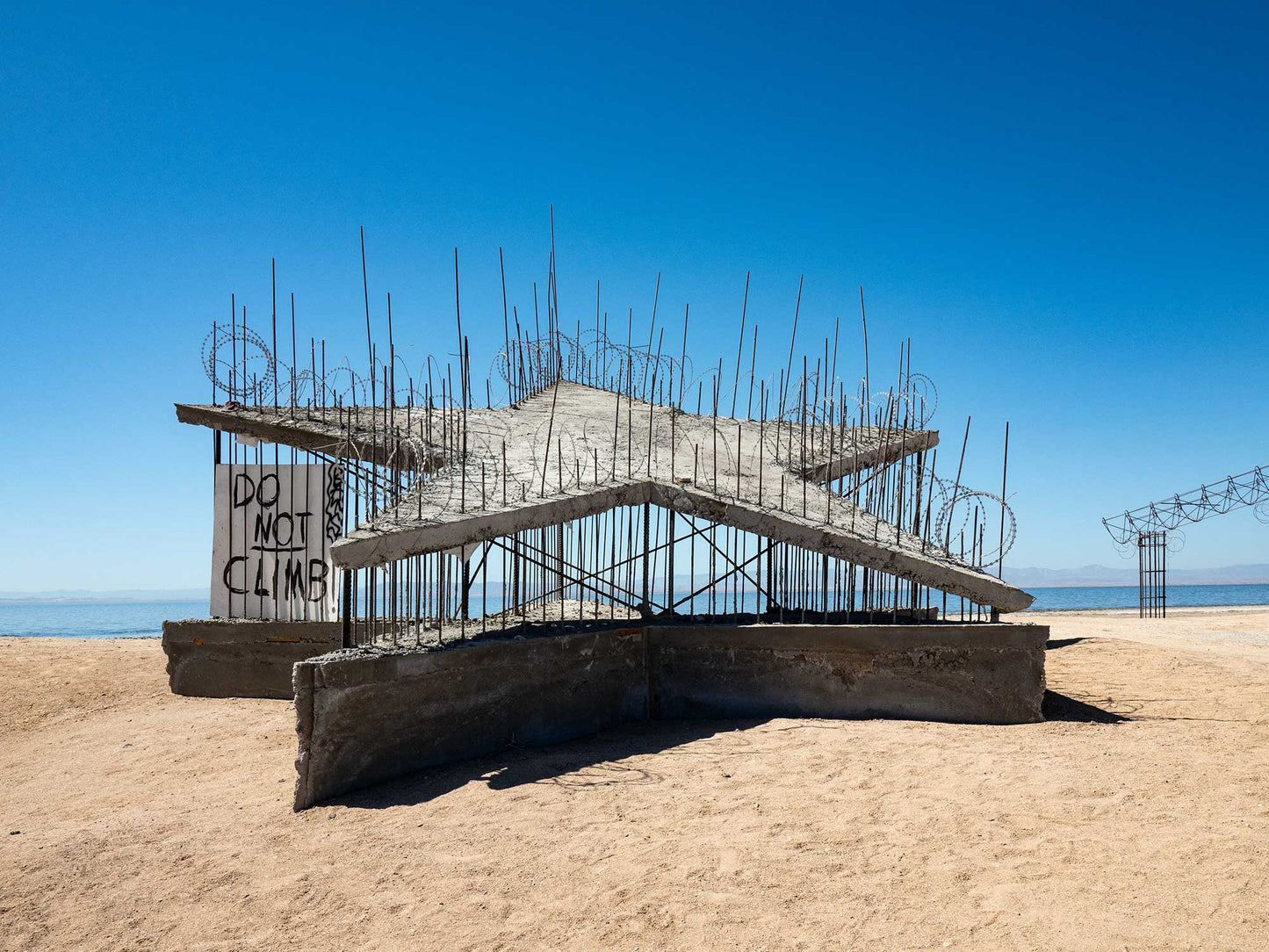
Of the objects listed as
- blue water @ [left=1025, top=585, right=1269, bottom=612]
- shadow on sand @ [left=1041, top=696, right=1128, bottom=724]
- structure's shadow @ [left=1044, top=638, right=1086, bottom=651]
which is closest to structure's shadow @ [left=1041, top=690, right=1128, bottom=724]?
shadow on sand @ [left=1041, top=696, right=1128, bottom=724]

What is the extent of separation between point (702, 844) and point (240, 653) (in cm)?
817

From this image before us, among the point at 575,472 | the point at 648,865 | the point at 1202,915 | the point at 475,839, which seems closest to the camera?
the point at 1202,915

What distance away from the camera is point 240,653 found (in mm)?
11508

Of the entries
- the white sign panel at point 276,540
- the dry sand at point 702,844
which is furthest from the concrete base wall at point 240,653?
the dry sand at point 702,844

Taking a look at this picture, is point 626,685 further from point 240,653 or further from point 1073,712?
point 240,653

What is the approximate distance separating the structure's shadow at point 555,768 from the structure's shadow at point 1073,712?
2.90 m

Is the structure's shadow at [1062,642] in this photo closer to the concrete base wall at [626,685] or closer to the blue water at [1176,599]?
the concrete base wall at [626,685]

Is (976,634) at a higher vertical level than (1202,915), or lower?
higher

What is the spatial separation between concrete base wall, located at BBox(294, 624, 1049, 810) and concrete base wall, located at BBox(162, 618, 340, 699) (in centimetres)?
445

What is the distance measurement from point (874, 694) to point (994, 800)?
7.58 feet

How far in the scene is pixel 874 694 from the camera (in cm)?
836

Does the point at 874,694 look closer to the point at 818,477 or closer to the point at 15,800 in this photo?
the point at 818,477

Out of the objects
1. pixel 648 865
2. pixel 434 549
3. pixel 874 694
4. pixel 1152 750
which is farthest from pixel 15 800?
pixel 1152 750

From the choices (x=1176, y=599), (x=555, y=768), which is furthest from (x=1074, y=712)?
(x=1176, y=599)
